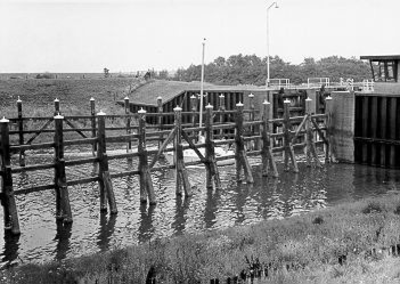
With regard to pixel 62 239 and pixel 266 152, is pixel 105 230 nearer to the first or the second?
pixel 62 239

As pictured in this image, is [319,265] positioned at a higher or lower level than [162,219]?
higher

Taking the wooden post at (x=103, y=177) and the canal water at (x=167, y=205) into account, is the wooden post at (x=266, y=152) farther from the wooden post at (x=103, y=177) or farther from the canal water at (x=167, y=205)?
the wooden post at (x=103, y=177)

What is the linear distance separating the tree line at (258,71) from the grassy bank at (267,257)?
60291mm

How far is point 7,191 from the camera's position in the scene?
61.8 ft

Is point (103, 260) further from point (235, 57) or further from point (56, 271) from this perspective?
point (235, 57)

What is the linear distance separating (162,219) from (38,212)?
5142mm

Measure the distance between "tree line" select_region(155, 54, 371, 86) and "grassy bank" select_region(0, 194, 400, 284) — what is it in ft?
198

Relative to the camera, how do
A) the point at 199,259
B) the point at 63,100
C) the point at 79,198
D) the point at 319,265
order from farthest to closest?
the point at 63,100
the point at 79,198
the point at 199,259
the point at 319,265

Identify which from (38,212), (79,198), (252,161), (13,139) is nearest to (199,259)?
(38,212)

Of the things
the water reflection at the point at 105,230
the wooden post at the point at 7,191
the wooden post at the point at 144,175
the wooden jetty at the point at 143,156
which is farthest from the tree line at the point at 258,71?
the wooden post at the point at 7,191

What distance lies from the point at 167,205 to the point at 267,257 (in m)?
11.2

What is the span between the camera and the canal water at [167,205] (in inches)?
727

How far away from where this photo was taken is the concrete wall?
33.4m

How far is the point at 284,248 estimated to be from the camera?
13.3 m
